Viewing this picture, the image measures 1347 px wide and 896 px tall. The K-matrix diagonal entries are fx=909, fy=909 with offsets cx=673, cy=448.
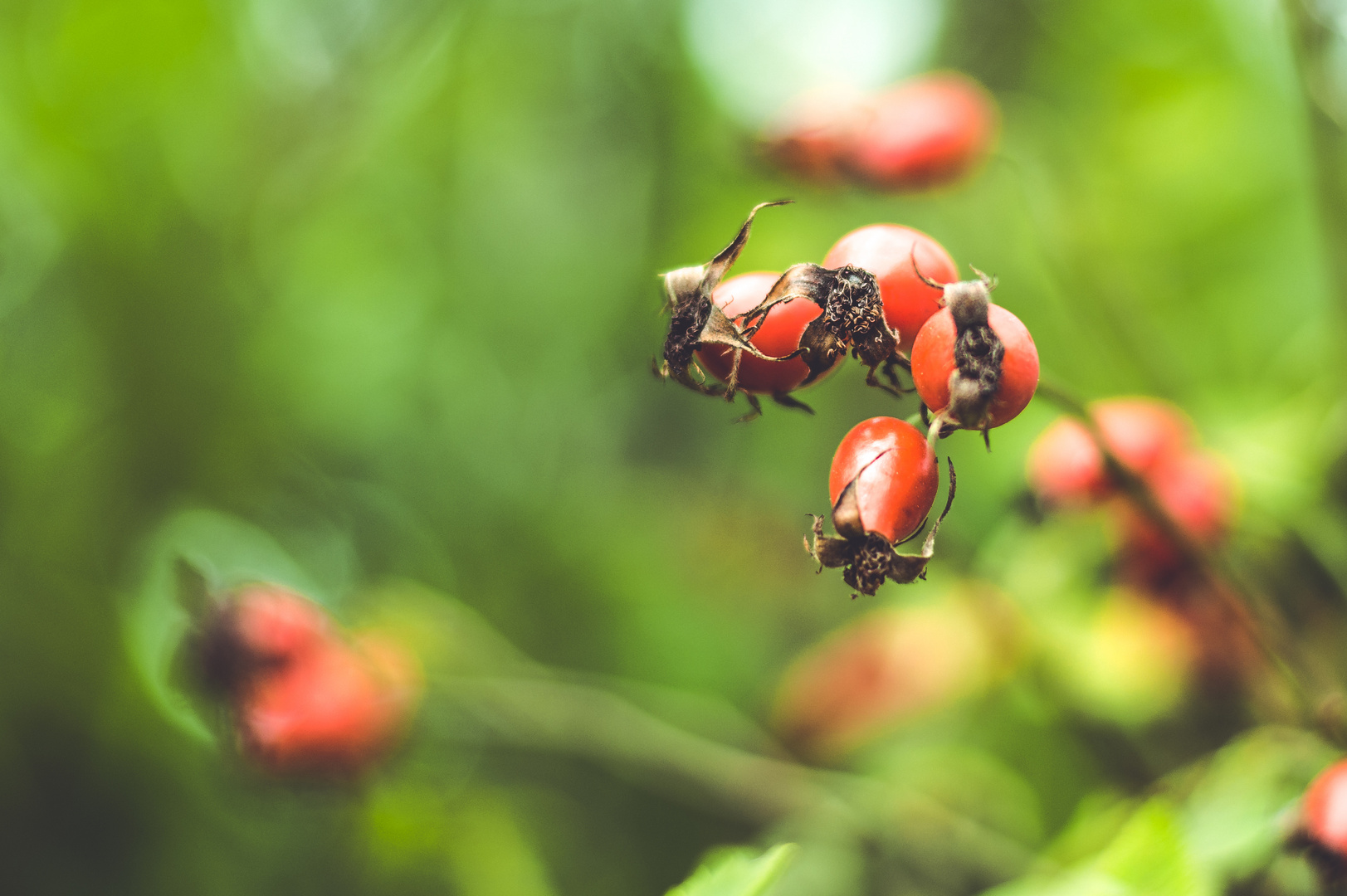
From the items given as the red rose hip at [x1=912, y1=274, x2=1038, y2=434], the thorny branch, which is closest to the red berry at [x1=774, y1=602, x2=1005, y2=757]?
the thorny branch

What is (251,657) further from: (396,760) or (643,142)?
(643,142)

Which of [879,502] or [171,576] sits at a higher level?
[171,576]

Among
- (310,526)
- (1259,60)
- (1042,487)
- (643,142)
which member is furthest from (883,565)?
(643,142)

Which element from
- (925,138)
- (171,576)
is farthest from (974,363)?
(171,576)

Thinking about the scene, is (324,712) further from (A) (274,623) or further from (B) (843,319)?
(B) (843,319)

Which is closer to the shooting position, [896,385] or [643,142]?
[896,385]

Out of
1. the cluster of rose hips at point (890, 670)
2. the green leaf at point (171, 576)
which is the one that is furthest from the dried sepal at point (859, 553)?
the green leaf at point (171, 576)
